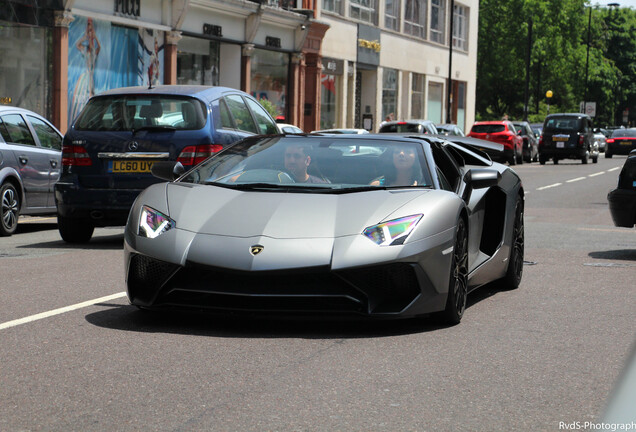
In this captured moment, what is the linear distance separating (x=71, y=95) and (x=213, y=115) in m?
16.9

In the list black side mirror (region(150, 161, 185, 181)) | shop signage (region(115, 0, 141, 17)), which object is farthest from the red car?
black side mirror (region(150, 161, 185, 181))

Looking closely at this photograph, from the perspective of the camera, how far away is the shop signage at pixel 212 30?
116 feet

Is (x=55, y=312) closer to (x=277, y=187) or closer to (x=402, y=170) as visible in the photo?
(x=277, y=187)

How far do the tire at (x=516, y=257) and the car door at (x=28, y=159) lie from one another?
7.08 meters

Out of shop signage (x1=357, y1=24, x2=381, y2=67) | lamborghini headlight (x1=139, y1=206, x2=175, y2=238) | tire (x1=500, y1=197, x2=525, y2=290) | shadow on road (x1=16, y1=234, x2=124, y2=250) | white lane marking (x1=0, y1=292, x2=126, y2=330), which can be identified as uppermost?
shop signage (x1=357, y1=24, x2=381, y2=67)

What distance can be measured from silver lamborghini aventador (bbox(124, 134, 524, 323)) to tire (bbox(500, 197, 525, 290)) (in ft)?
3.59

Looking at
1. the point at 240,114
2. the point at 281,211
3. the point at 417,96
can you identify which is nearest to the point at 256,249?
the point at 281,211

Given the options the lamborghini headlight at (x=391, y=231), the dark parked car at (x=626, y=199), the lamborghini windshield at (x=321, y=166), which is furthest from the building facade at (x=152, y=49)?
the lamborghini headlight at (x=391, y=231)

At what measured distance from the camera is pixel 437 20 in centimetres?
6103

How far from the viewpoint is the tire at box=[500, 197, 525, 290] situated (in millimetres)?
8805

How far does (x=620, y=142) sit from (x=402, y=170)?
57657 mm

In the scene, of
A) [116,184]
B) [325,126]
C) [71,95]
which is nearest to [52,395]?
[116,184]

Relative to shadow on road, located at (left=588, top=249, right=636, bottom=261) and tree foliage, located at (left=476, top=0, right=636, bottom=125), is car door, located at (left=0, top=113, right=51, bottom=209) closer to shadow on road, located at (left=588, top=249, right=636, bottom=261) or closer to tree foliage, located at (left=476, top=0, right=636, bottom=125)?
shadow on road, located at (left=588, top=249, right=636, bottom=261)

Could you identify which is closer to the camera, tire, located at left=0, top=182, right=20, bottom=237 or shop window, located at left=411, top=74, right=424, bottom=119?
A: tire, located at left=0, top=182, right=20, bottom=237
